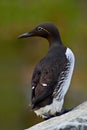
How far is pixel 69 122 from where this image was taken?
7.07 m

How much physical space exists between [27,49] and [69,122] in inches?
367

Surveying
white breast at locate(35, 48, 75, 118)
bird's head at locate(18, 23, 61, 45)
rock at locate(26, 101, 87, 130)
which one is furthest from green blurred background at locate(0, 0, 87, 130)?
rock at locate(26, 101, 87, 130)

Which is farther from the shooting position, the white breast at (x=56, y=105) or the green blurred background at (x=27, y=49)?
the green blurred background at (x=27, y=49)

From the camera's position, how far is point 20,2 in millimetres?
17391

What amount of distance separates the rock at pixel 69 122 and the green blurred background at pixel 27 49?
4876mm

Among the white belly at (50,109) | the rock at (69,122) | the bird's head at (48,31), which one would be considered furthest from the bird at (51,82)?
the rock at (69,122)

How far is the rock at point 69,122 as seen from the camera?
7020 millimetres

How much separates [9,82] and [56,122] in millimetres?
7257

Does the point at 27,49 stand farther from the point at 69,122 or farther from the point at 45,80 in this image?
the point at 69,122

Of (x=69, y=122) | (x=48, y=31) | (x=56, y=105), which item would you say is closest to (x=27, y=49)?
(x=48, y=31)

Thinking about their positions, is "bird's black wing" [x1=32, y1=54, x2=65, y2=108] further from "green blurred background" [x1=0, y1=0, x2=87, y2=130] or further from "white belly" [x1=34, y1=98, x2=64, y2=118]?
"green blurred background" [x1=0, y1=0, x2=87, y2=130]

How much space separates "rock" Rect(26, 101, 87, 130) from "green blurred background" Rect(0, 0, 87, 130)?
16.0 ft

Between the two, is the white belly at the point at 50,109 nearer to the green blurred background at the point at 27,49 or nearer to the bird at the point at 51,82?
the bird at the point at 51,82

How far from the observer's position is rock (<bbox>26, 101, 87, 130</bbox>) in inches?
276
